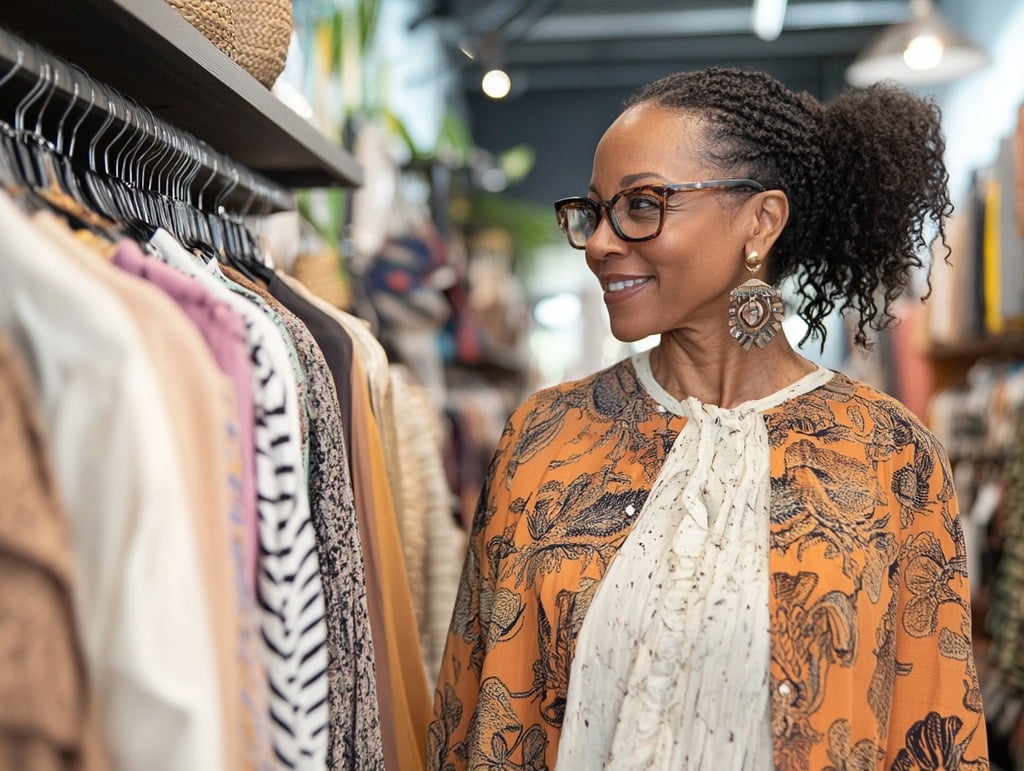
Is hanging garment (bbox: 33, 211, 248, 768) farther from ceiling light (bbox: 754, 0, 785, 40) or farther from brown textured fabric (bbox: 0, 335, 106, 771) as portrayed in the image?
ceiling light (bbox: 754, 0, 785, 40)

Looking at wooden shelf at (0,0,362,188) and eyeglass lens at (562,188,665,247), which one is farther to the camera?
eyeglass lens at (562,188,665,247)

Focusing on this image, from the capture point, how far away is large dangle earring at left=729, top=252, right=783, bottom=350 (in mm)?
1637

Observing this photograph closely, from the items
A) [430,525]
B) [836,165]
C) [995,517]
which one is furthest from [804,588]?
[995,517]

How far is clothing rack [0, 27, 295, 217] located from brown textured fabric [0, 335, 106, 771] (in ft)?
1.37

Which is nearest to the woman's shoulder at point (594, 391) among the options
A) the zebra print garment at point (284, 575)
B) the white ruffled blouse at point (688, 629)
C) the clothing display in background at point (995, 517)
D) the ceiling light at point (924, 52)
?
the white ruffled blouse at point (688, 629)

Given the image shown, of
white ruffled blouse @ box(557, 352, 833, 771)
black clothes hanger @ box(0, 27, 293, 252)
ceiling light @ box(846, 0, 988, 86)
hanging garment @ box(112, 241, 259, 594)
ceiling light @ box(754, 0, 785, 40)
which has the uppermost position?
ceiling light @ box(754, 0, 785, 40)

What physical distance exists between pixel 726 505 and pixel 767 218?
0.46 meters

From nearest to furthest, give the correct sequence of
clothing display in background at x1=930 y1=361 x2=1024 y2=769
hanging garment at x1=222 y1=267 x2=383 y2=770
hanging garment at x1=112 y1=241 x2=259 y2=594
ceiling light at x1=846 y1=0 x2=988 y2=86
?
hanging garment at x1=112 y1=241 x2=259 y2=594 < hanging garment at x1=222 y1=267 x2=383 y2=770 < clothing display in background at x1=930 y1=361 x2=1024 y2=769 < ceiling light at x1=846 y1=0 x2=988 y2=86

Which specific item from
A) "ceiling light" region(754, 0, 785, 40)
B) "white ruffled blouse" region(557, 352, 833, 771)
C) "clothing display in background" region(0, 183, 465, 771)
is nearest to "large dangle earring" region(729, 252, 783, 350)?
"white ruffled blouse" region(557, 352, 833, 771)

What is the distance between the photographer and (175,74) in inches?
52.5

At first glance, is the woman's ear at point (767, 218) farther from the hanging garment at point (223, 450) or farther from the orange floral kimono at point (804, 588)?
the hanging garment at point (223, 450)

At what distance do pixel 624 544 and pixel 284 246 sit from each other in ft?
4.04

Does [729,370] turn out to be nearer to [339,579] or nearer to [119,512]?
[339,579]

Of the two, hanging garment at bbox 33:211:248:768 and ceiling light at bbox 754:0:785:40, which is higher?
ceiling light at bbox 754:0:785:40
